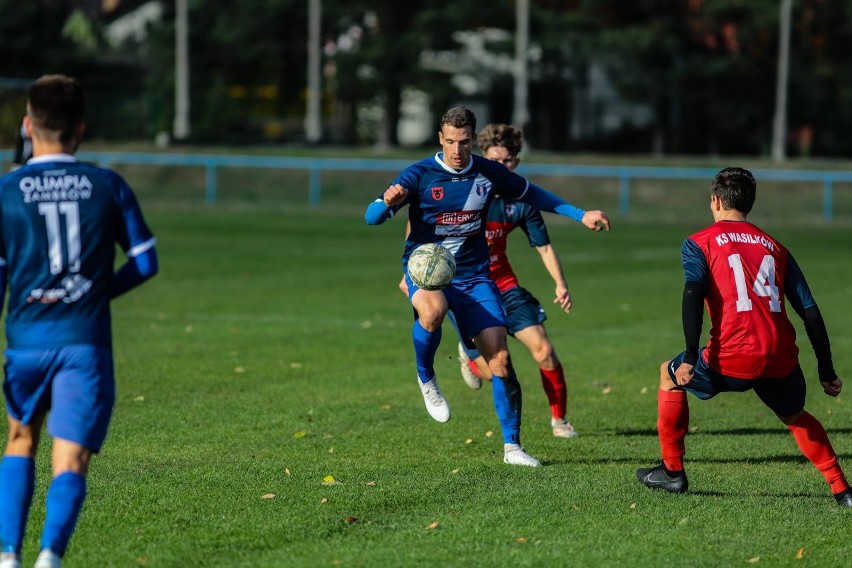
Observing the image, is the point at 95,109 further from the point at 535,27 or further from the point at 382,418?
the point at 382,418

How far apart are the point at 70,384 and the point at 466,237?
12.1 feet

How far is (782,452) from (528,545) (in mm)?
3232

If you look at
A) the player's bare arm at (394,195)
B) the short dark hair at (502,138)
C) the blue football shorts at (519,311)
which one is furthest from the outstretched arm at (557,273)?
the player's bare arm at (394,195)

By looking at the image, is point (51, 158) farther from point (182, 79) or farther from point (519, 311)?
point (182, 79)

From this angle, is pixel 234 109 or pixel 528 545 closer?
pixel 528 545

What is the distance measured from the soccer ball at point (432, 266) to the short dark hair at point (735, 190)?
1.78 metres

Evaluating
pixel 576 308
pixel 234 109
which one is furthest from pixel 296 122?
pixel 576 308

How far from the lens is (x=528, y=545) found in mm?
6422

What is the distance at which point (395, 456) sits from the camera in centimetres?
858

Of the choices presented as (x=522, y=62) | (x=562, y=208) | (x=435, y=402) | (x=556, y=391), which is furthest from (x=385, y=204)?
(x=522, y=62)

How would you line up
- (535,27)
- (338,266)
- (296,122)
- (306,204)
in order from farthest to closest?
(296,122) < (535,27) < (306,204) < (338,266)

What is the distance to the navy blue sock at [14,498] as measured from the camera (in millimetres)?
5387

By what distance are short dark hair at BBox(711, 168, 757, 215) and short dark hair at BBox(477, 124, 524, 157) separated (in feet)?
7.83

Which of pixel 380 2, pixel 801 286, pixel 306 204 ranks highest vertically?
pixel 380 2
